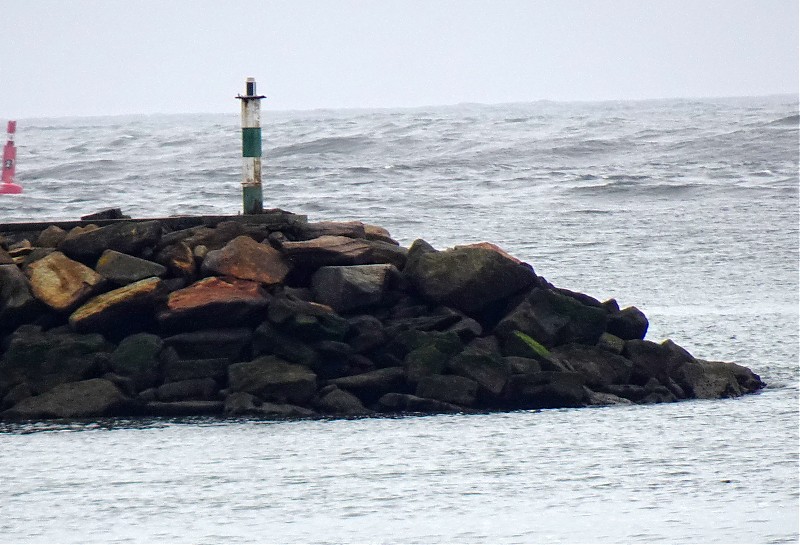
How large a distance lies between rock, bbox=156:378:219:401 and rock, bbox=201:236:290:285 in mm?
832

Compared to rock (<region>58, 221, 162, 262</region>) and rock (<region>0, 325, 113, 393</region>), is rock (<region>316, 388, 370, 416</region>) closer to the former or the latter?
rock (<region>0, 325, 113, 393</region>)

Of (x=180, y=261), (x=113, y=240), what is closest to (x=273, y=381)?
(x=180, y=261)

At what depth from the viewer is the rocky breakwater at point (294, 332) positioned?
8445 millimetres

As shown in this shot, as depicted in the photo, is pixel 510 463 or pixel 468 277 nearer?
pixel 510 463

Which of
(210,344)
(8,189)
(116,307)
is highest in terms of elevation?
(116,307)

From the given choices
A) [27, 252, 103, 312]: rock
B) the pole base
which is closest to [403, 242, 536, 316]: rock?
[27, 252, 103, 312]: rock

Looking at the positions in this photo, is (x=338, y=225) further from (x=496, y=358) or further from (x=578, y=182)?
(x=578, y=182)

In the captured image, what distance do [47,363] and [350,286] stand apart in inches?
76.8

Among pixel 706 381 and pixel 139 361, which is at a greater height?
pixel 139 361

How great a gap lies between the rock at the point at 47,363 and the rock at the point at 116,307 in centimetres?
20

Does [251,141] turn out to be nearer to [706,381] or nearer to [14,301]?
[14,301]

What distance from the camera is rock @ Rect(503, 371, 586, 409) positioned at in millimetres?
8633

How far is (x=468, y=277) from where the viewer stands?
9211 millimetres

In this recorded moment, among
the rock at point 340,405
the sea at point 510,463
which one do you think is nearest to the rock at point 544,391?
the sea at point 510,463
